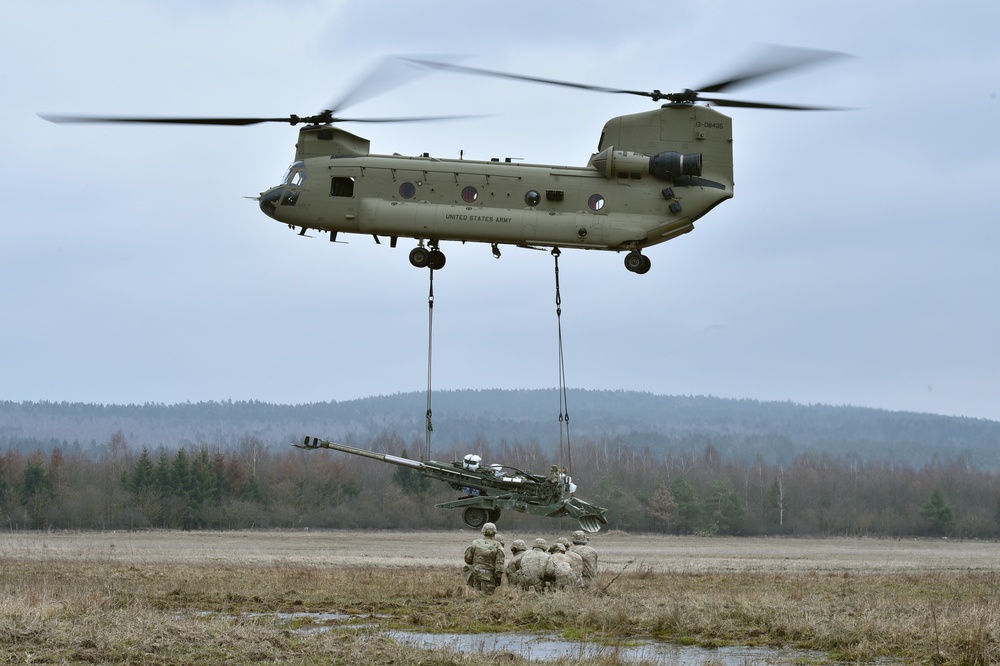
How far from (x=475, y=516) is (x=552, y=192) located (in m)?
7.38

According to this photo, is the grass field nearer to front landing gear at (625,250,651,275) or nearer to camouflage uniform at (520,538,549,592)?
camouflage uniform at (520,538,549,592)

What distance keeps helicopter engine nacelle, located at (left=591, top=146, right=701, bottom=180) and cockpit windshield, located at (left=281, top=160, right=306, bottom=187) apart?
5.88 metres

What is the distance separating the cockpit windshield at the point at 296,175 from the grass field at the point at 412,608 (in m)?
7.81

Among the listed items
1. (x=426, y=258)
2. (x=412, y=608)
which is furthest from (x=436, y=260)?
(x=412, y=608)

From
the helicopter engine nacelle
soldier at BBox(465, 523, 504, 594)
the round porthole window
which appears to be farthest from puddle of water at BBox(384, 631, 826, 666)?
the helicopter engine nacelle

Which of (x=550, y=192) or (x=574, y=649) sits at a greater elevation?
(x=550, y=192)

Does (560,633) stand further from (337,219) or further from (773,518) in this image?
(773,518)

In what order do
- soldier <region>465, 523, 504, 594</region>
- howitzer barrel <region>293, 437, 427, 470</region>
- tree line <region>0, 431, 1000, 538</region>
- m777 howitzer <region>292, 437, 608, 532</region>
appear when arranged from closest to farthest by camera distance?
1. soldier <region>465, 523, 504, 594</region>
2. howitzer barrel <region>293, 437, 427, 470</region>
3. m777 howitzer <region>292, 437, 608, 532</region>
4. tree line <region>0, 431, 1000, 538</region>

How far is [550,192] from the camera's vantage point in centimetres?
2467

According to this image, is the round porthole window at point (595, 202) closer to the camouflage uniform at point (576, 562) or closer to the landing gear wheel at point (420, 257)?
the landing gear wheel at point (420, 257)

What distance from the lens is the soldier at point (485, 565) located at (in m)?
20.9

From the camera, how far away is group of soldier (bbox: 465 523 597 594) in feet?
68.0

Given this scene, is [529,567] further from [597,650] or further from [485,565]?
[597,650]

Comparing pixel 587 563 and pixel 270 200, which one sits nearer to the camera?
pixel 587 563
